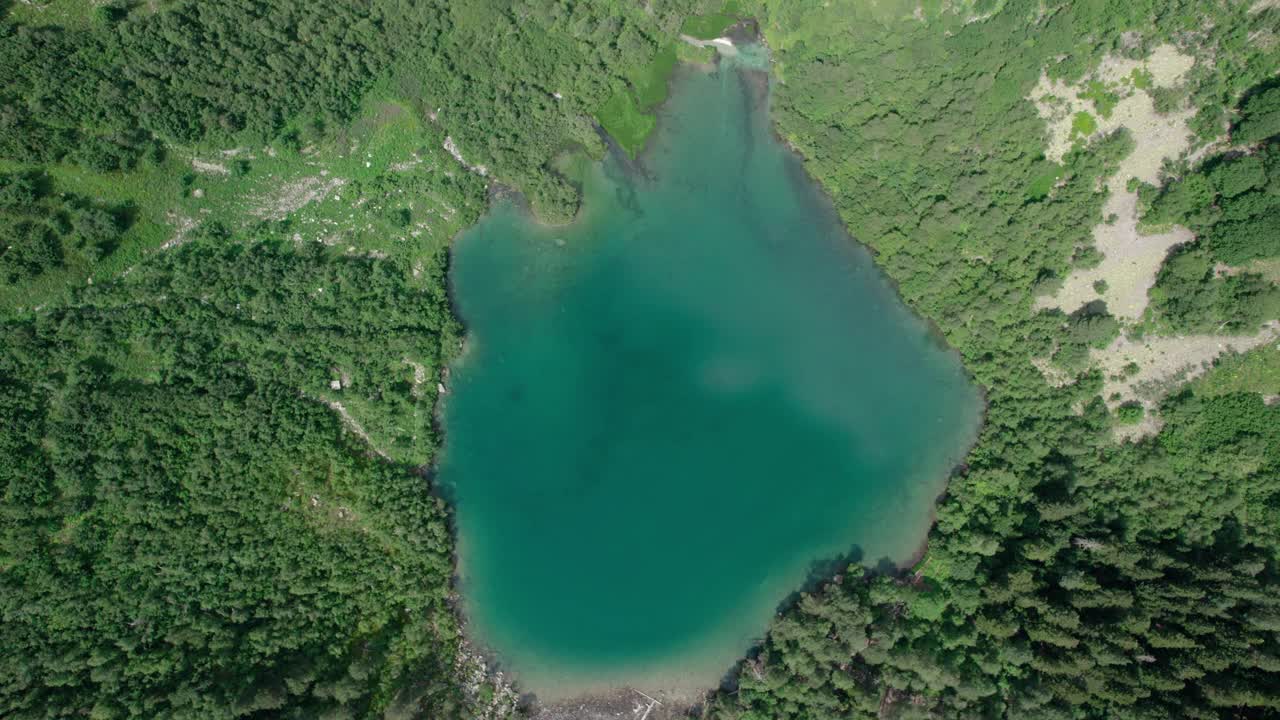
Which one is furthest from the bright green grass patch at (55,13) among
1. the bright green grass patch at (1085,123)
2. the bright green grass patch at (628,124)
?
the bright green grass patch at (1085,123)

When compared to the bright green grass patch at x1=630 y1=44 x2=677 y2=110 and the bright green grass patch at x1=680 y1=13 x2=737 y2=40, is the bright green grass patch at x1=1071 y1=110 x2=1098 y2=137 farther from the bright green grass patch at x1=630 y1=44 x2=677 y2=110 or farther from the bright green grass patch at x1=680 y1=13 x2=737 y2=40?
the bright green grass patch at x1=630 y1=44 x2=677 y2=110

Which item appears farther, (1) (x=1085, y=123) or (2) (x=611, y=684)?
(2) (x=611, y=684)

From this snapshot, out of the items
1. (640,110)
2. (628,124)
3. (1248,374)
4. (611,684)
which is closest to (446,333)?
(628,124)

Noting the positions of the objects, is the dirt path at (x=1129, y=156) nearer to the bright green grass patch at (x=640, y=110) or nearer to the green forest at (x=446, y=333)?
the green forest at (x=446, y=333)

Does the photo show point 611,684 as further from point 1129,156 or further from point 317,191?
point 1129,156

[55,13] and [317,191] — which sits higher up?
[317,191]

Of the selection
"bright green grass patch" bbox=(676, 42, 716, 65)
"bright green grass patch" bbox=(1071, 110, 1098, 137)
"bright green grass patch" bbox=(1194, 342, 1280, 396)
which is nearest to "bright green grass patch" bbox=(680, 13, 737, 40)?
"bright green grass patch" bbox=(676, 42, 716, 65)

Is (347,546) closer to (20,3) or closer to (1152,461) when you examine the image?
(20,3)
